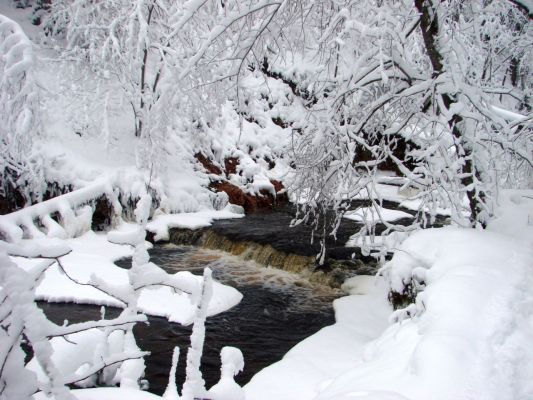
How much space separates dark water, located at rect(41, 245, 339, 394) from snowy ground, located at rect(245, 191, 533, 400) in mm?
553

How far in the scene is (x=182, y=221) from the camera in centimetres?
1122

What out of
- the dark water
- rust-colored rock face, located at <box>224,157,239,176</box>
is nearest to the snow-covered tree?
the dark water

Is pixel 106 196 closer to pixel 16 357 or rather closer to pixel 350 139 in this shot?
pixel 350 139

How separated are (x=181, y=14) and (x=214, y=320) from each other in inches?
190

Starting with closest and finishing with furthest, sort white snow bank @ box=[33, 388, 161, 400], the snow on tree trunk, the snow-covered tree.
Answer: the snow on tree trunk < white snow bank @ box=[33, 388, 161, 400] < the snow-covered tree

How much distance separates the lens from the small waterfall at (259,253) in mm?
8359

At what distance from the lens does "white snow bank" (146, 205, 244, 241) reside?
419 inches

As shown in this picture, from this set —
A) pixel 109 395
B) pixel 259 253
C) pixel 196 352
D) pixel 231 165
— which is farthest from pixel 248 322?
pixel 231 165

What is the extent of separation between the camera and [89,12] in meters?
12.6

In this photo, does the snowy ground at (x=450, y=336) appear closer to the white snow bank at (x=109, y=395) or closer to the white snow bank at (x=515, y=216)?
the white snow bank at (x=515, y=216)

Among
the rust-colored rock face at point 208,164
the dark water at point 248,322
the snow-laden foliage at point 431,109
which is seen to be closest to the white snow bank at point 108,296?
the dark water at point 248,322

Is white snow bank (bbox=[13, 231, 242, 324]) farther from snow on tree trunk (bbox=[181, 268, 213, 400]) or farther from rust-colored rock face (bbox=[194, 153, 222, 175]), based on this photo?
rust-colored rock face (bbox=[194, 153, 222, 175])

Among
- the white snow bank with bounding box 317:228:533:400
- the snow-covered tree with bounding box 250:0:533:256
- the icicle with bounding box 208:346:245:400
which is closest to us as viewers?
the icicle with bounding box 208:346:245:400

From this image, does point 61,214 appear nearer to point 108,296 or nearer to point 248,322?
point 108,296
